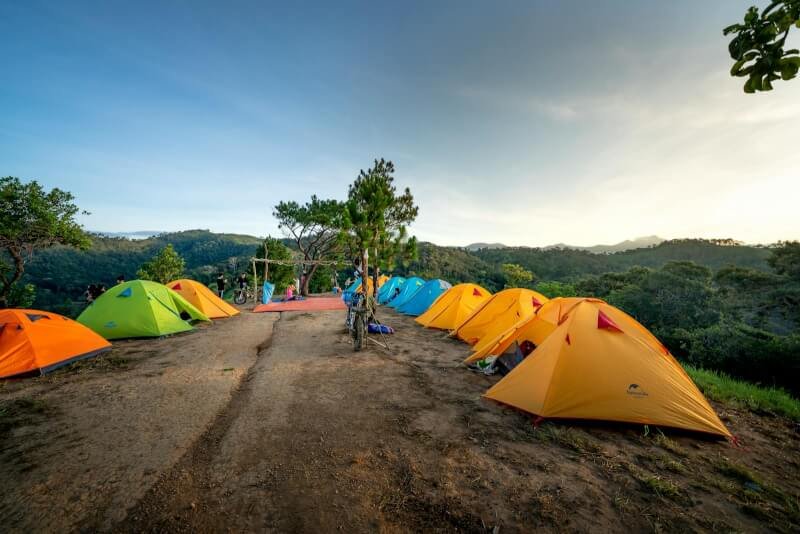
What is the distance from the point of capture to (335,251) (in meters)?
32.5

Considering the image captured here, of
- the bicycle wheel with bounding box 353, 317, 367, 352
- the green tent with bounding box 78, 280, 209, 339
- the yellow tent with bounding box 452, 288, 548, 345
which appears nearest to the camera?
the bicycle wheel with bounding box 353, 317, 367, 352

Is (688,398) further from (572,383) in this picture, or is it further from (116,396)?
(116,396)

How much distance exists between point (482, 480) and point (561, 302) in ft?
14.5

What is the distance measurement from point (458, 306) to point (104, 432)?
9644 millimetres

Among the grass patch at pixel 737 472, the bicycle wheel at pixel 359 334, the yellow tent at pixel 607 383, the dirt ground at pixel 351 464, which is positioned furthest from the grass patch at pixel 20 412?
the grass patch at pixel 737 472

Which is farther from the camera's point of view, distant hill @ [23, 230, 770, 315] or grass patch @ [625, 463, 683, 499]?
distant hill @ [23, 230, 770, 315]

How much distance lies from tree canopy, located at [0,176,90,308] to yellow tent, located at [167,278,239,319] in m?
6.13

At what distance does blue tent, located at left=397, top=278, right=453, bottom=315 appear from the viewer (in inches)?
602

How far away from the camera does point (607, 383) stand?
447cm

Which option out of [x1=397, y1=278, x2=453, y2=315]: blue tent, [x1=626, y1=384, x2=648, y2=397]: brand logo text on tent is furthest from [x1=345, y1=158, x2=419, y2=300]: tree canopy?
[x1=626, y1=384, x2=648, y2=397]: brand logo text on tent

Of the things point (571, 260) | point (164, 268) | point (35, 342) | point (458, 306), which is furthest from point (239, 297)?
point (571, 260)

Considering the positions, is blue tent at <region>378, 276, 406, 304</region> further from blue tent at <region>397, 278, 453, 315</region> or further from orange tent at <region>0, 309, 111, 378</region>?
orange tent at <region>0, 309, 111, 378</region>

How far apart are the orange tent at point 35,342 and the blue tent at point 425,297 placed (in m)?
11.8

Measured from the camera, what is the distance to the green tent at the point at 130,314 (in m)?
8.73
